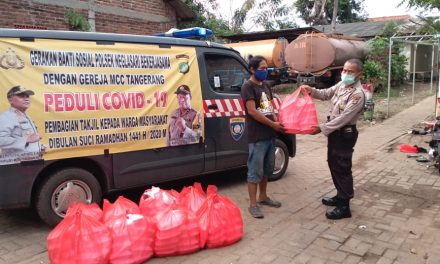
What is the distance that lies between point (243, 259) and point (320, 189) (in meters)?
2.52

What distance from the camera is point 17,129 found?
13.1 ft

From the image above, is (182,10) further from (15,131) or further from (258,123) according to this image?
(15,131)

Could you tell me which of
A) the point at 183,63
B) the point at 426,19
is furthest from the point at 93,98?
the point at 426,19

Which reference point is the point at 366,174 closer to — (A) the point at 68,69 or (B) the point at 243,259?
(B) the point at 243,259

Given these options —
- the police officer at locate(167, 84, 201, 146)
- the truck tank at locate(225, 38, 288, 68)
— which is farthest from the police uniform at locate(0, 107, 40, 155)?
the truck tank at locate(225, 38, 288, 68)

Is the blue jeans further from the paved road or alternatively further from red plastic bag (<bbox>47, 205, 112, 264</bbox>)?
red plastic bag (<bbox>47, 205, 112, 264</bbox>)

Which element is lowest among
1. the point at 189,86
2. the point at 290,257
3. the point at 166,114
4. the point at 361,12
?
the point at 290,257

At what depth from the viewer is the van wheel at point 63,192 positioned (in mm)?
4270

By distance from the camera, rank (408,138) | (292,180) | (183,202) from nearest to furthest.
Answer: (183,202)
(292,180)
(408,138)

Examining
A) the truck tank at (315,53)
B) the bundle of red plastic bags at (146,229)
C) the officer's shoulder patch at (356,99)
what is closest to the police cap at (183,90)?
the bundle of red plastic bags at (146,229)

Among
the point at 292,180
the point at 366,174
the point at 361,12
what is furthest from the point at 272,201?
the point at 361,12

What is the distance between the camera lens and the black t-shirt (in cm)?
465

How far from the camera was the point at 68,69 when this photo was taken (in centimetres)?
430

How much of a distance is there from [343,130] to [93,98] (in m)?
2.71
